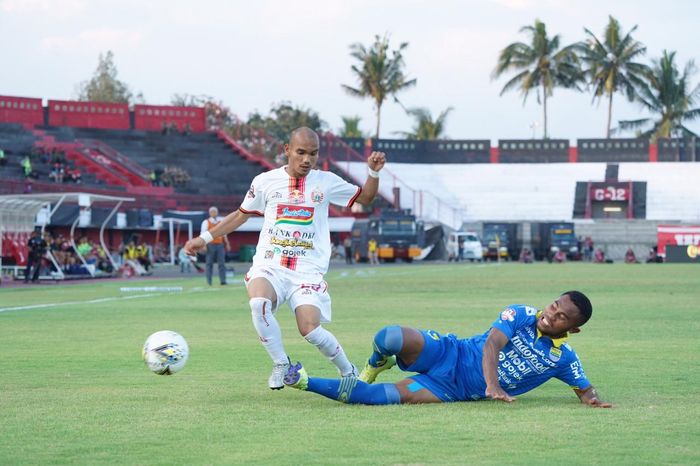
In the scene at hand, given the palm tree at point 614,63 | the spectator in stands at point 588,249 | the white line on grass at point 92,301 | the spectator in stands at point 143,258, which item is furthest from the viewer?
the palm tree at point 614,63

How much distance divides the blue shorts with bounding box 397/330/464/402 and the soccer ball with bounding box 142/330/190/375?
6.13 feet

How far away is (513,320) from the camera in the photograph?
8680mm

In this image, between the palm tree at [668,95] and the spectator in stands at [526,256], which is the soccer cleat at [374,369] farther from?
the palm tree at [668,95]

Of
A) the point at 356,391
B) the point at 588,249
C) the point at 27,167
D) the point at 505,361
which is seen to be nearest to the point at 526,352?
the point at 505,361

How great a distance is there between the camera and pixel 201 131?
80.6 meters

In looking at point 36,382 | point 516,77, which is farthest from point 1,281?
point 516,77

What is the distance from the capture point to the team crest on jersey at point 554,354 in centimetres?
878

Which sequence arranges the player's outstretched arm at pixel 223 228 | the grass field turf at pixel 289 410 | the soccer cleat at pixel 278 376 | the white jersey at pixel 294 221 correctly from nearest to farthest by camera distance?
the grass field turf at pixel 289 410 < the soccer cleat at pixel 278 376 < the white jersey at pixel 294 221 < the player's outstretched arm at pixel 223 228

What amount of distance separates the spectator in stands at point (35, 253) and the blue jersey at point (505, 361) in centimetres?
2892

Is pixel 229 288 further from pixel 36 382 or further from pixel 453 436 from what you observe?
pixel 453 436

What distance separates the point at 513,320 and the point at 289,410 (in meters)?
1.65

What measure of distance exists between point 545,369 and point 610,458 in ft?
7.68

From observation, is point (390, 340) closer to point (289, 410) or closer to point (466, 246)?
point (289, 410)

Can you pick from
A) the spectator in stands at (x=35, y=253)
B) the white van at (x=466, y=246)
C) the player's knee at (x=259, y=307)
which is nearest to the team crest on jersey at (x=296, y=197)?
the player's knee at (x=259, y=307)
